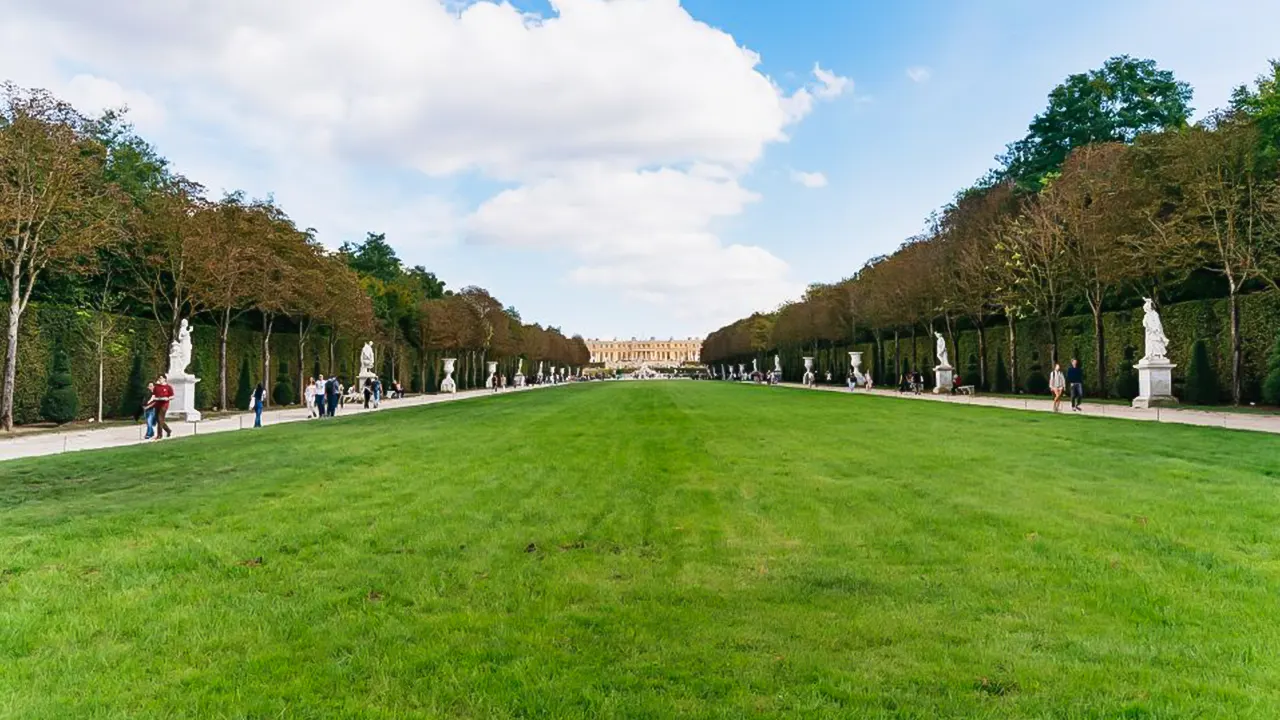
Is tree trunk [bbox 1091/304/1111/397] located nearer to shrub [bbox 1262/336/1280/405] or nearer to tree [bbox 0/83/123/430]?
shrub [bbox 1262/336/1280/405]

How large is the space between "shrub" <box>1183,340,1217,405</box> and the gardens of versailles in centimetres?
1625

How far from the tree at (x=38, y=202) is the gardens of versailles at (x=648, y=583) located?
11.0 metres

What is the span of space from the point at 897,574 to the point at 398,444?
40.1 ft

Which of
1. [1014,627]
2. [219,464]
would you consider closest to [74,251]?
[219,464]

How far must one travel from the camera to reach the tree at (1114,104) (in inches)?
1687

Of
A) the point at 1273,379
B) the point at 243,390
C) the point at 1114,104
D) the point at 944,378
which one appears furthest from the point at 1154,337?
the point at 243,390

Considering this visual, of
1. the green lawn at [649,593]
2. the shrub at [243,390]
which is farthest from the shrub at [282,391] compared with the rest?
the green lawn at [649,593]

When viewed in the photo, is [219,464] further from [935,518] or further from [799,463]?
[935,518]

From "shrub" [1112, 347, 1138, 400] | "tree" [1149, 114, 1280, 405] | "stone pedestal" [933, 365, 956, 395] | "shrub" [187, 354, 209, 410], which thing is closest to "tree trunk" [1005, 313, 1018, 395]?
"stone pedestal" [933, 365, 956, 395]

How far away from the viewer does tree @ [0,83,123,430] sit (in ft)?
67.2

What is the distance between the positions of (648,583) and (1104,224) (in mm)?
30869

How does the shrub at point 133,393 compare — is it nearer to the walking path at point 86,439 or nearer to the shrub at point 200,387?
the shrub at point 200,387

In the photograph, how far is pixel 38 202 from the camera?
2070 cm

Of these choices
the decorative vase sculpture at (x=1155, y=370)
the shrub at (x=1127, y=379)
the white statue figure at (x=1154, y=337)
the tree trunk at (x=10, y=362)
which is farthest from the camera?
the shrub at (x=1127, y=379)
